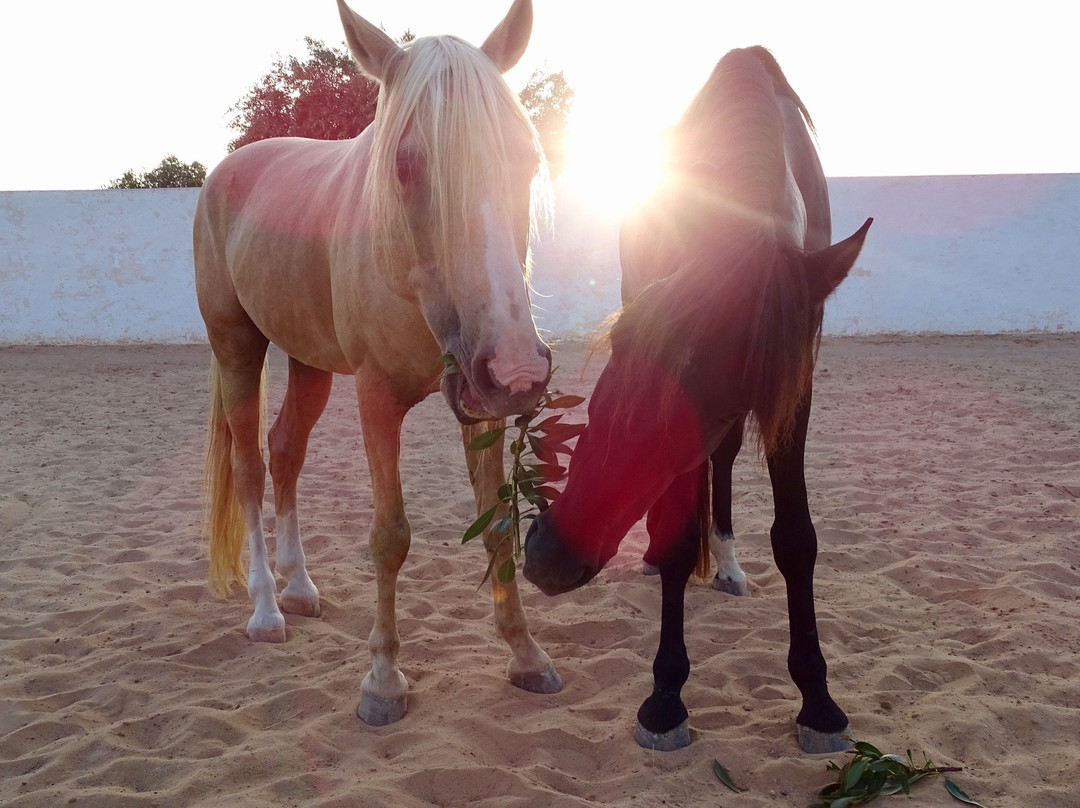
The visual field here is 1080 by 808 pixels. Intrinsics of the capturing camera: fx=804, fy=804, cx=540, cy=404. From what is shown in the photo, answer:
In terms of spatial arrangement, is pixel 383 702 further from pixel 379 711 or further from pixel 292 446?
pixel 292 446

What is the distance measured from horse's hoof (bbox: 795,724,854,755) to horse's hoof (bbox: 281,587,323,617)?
2.05 m

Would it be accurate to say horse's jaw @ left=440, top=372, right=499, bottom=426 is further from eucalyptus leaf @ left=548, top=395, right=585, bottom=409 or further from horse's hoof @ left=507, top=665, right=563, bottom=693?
horse's hoof @ left=507, top=665, right=563, bottom=693

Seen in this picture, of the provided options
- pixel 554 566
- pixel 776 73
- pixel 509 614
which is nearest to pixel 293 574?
pixel 509 614

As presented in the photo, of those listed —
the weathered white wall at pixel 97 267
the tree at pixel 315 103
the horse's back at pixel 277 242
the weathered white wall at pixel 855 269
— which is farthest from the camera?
the tree at pixel 315 103

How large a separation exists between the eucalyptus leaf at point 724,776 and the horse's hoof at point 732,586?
1.30 m

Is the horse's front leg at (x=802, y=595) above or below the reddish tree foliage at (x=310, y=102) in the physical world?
below

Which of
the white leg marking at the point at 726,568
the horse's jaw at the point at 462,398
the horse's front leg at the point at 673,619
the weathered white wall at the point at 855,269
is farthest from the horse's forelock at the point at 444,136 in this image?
the weathered white wall at the point at 855,269

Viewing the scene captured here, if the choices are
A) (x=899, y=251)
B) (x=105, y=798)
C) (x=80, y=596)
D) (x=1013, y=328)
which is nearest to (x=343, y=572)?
(x=80, y=596)

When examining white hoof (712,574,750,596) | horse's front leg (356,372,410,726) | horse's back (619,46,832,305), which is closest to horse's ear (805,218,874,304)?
horse's back (619,46,832,305)

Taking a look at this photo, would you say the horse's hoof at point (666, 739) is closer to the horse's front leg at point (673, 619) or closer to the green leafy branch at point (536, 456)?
the horse's front leg at point (673, 619)

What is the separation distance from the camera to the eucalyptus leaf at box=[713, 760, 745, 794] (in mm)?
2141

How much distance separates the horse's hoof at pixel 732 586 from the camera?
3.48 m

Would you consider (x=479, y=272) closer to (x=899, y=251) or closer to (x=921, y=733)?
(x=921, y=733)

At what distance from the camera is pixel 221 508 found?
11.9 ft
